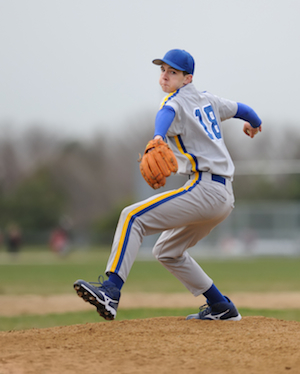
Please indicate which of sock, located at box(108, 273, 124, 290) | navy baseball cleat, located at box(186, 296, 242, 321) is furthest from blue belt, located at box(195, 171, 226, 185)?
navy baseball cleat, located at box(186, 296, 242, 321)

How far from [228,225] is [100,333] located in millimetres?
20453

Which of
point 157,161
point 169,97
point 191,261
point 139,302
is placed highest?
point 169,97

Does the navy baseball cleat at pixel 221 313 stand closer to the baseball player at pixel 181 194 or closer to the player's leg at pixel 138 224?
the baseball player at pixel 181 194

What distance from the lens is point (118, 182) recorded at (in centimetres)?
4481

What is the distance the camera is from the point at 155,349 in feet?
8.67

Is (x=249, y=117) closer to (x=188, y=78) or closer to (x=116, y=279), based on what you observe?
(x=188, y=78)

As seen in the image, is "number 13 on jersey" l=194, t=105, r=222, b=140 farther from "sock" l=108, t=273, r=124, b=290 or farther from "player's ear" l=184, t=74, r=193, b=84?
"sock" l=108, t=273, r=124, b=290

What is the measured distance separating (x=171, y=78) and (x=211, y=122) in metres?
0.39

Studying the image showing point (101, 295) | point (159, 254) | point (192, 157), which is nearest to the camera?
point (101, 295)

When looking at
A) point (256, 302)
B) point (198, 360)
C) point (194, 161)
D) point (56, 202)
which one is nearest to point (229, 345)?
point (198, 360)

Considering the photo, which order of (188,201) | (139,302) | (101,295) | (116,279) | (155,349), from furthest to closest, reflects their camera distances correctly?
1. (139,302)
2. (188,201)
3. (116,279)
4. (101,295)
5. (155,349)

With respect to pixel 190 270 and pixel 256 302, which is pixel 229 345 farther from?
pixel 256 302

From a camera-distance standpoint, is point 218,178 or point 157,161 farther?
point 218,178

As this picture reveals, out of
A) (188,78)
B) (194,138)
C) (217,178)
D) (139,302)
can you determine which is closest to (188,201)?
(217,178)
